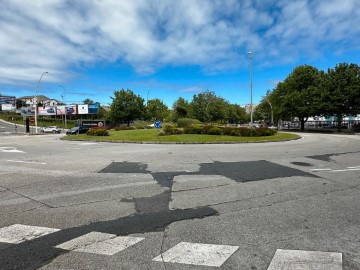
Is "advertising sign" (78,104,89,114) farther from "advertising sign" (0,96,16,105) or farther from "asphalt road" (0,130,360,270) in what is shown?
"asphalt road" (0,130,360,270)

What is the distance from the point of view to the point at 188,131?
24203mm

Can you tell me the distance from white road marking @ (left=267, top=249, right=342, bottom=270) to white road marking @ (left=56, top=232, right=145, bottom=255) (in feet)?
6.09

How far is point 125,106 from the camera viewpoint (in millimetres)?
59531

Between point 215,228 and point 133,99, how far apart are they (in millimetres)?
58599

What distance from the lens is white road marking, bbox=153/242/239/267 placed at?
309 cm

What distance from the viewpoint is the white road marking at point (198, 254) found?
3090 mm

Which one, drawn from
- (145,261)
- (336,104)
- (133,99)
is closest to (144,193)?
(145,261)

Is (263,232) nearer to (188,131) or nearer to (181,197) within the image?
(181,197)

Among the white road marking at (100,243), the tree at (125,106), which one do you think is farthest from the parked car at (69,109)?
the white road marking at (100,243)

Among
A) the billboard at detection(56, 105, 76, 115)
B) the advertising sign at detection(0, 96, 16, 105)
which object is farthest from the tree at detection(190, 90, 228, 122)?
the advertising sign at detection(0, 96, 16, 105)

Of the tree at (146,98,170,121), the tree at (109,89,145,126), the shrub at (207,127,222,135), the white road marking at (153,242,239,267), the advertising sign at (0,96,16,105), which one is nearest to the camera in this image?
the white road marking at (153,242,239,267)

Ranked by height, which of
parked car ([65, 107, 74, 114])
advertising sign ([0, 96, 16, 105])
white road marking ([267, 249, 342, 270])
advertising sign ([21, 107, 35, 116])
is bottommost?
white road marking ([267, 249, 342, 270])

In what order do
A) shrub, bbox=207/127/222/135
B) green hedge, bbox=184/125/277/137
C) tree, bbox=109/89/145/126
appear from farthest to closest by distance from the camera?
tree, bbox=109/89/145/126
shrub, bbox=207/127/222/135
green hedge, bbox=184/125/277/137

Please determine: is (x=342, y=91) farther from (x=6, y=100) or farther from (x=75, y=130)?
(x=6, y=100)
